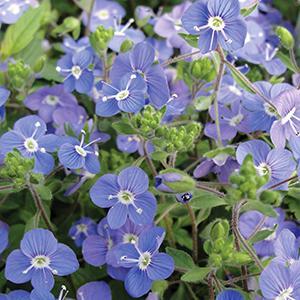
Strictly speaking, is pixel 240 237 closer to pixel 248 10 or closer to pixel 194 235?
pixel 194 235

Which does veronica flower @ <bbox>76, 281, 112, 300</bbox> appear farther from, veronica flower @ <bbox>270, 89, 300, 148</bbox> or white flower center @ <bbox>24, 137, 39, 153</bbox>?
veronica flower @ <bbox>270, 89, 300, 148</bbox>

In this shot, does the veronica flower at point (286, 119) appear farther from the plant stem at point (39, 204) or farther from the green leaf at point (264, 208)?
the plant stem at point (39, 204)

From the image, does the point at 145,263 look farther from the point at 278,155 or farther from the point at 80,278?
the point at 278,155

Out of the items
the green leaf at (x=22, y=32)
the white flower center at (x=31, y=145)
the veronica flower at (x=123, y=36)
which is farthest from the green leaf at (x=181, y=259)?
the green leaf at (x=22, y=32)

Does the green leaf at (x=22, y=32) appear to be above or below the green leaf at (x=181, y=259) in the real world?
above

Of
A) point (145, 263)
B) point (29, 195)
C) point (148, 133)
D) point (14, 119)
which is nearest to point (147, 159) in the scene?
point (148, 133)

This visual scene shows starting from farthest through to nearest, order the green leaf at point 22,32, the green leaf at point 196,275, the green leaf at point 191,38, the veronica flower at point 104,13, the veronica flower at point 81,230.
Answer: the veronica flower at point 104,13
the green leaf at point 22,32
the veronica flower at point 81,230
the green leaf at point 191,38
the green leaf at point 196,275

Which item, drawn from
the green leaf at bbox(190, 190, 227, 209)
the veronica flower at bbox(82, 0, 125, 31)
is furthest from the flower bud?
the veronica flower at bbox(82, 0, 125, 31)
